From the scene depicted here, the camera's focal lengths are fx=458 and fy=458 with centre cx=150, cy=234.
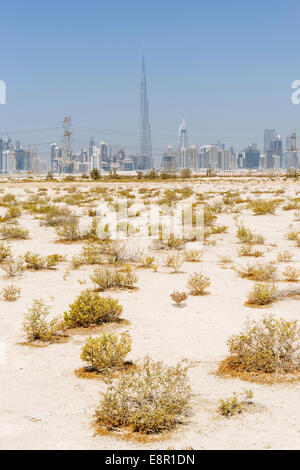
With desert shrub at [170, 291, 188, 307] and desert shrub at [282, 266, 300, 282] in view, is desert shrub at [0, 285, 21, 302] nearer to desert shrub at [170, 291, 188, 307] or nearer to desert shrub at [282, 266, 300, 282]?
desert shrub at [170, 291, 188, 307]

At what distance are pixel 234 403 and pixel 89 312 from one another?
3140 mm

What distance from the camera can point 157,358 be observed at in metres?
5.77

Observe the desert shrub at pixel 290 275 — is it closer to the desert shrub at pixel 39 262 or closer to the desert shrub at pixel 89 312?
the desert shrub at pixel 89 312

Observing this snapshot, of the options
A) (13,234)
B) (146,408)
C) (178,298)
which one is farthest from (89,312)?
(13,234)

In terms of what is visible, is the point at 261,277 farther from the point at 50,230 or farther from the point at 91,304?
the point at 50,230

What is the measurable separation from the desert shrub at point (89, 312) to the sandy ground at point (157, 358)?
0.96ft

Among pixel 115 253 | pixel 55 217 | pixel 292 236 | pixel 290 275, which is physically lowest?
pixel 290 275

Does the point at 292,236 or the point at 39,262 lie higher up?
the point at 292,236

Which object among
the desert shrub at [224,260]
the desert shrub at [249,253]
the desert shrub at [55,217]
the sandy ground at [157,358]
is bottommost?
the sandy ground at [157,358]

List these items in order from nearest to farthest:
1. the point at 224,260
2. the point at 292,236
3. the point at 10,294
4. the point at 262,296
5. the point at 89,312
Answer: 1. the point at 89,312
2. the point at 262,296
3. the point at 10,294
4. the point at 224,260
5. the point at 292,236

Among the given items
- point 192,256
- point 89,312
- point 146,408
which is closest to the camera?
point 146,408

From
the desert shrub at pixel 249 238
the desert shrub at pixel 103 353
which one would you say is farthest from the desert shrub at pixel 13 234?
the desert shrub at pixel 103 353

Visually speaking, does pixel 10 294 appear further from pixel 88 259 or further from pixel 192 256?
pixel 192 256

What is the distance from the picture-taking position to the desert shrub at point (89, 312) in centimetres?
681
